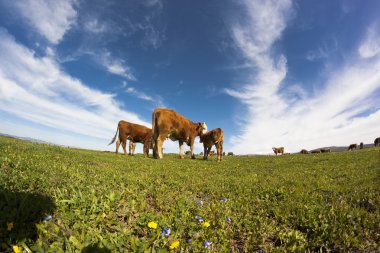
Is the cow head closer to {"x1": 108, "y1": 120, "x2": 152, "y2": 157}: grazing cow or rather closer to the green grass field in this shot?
{"x1": 108, "y1": 120, "x2": 152, "y2": 157}: grazing cow

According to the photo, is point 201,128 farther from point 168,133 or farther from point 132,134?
point 132,134

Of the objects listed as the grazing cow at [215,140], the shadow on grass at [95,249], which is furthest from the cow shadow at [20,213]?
the grazing cow at [215,140]

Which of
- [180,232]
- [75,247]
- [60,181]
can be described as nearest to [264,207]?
[180,232]

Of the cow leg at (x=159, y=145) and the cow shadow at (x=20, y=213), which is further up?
the cow leg at (x=159, y=145)

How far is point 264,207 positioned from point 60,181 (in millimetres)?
4871

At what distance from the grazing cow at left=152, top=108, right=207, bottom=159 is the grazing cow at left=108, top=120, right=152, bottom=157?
4.92 metres

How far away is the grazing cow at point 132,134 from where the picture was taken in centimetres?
2648

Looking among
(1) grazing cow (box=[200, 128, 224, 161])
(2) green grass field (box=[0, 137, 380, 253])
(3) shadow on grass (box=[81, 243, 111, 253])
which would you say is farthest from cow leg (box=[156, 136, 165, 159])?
(3) shadow on grass (box=[81, 243, 111, 253])

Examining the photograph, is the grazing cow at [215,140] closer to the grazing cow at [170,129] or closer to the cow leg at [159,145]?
the grazing cow at [170,129]

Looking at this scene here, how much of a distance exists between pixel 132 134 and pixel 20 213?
2455cm

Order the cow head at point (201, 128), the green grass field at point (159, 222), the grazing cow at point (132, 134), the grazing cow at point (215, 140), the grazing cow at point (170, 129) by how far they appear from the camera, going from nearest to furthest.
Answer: the green grass field at point (159, 222)
the grazing cow at point (170, 129)
the grazing cow at point (215, 140)
the cow head at point (201, 128)
the grazing cow at point (132, 134)

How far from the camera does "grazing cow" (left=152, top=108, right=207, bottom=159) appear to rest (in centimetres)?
2001

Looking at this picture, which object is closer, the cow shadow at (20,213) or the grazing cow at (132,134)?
the cow shadow at (20,213)

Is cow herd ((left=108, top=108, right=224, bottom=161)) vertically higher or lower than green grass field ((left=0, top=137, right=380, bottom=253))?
higher
